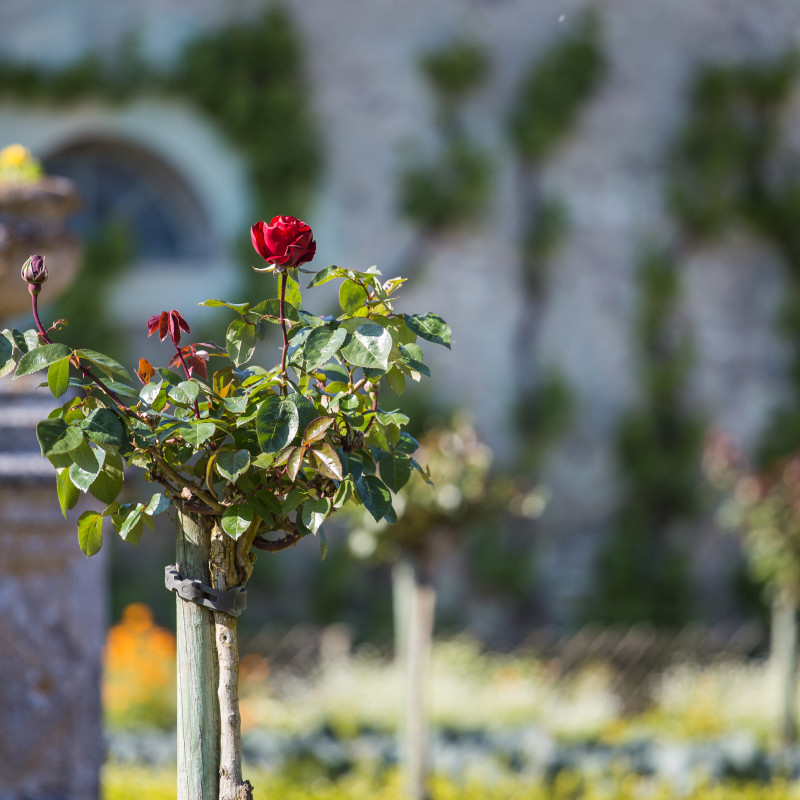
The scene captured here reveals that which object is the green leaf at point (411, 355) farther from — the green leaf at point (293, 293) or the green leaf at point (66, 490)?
the green leaf at point (66, 490)

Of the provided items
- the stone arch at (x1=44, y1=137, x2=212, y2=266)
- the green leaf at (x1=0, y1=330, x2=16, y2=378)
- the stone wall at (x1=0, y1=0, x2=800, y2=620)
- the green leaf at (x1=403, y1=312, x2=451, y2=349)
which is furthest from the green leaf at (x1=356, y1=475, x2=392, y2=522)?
the stone arch at (x1=44, y1=137, x2=212, y2=266)

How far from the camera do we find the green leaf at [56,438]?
4.21 feet

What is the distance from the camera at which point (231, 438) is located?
58.3 inches

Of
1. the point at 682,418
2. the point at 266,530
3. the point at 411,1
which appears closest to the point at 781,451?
the point at 682,418

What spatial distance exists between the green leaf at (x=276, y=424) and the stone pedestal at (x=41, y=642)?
1341 mm

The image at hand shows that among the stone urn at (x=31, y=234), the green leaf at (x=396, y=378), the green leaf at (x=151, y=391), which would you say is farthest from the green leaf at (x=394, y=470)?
the stone urn at (x=31, y=234)

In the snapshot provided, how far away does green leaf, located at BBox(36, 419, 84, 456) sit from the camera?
4.21 feet

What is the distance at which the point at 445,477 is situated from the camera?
408cm

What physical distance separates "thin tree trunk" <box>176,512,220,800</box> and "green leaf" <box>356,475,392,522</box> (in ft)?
0.89

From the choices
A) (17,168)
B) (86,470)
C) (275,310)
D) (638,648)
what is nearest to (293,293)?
(275,310)

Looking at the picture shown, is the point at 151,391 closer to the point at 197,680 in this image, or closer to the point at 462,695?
the point at 197,680

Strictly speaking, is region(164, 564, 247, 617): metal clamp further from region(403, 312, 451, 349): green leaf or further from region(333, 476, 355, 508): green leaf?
region(403, 312, 451, 349): green leaf

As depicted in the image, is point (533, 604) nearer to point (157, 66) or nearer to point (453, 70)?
point (453, 70)

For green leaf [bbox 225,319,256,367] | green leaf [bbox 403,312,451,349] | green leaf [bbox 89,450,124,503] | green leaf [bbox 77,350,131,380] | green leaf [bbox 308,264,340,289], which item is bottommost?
green leaf [bbox 89,450,124,503]
